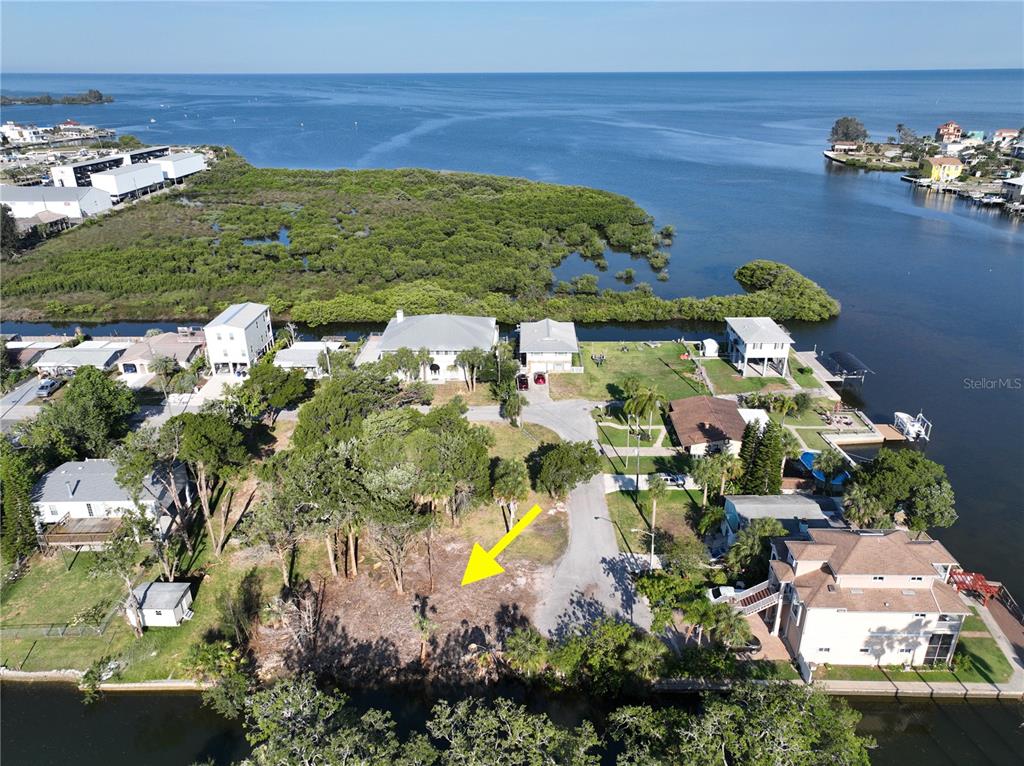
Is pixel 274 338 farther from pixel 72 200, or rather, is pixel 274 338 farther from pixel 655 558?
pixel 72 200

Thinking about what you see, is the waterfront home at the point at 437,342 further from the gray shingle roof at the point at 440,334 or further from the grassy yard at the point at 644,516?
the grassy yard at the point at 644,516

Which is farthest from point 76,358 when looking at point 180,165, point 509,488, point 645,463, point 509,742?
point 180,165

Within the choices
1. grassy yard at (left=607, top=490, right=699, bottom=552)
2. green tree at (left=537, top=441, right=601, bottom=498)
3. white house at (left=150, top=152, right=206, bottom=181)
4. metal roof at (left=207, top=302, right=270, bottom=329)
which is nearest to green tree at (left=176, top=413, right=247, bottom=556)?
green tree at (left=537, top=441, right=601, bottom=498)

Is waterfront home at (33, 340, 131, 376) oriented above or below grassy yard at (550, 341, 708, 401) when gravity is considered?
above

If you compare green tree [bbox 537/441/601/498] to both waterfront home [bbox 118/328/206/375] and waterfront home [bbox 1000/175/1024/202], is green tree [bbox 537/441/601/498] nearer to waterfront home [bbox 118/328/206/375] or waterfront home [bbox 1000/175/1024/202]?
waterfront home [bbox 118/328/206/375]

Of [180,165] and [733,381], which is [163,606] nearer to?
[733,381]

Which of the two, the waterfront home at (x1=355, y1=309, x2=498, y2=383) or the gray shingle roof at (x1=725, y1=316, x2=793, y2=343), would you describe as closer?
the waterfront home at (x1=355, y1=309, x2=498, y2=383)
